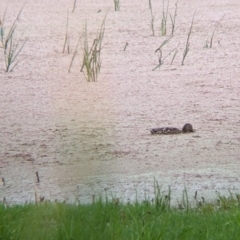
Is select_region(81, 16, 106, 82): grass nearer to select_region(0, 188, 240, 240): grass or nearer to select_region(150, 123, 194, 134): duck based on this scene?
select_region(150, 123, 194, 134): duck

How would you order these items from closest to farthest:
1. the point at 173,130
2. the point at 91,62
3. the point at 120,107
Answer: the point at 173,130 → the point at 120,107 → the point at 91,62

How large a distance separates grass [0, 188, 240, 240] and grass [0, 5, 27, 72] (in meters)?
3.76

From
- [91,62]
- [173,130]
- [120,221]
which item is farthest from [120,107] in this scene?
[120,221]

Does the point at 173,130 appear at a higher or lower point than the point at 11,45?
lower

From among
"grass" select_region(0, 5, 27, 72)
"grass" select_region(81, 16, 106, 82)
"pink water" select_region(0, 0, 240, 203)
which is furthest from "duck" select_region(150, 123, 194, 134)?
"grass" select_region(0, 5, 27, 72)

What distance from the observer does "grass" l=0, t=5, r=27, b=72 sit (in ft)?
26.2

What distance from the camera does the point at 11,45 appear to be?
8164 mm

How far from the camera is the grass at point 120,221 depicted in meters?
3.50

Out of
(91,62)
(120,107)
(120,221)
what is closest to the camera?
(120,221)

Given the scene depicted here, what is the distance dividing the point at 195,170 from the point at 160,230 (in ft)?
5.50

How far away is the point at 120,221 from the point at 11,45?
14.7 ft

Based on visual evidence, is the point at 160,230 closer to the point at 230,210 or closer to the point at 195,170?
the point at 230,210

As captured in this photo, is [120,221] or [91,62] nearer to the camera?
[120,221]

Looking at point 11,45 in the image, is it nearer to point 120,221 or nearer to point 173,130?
point 173,130
